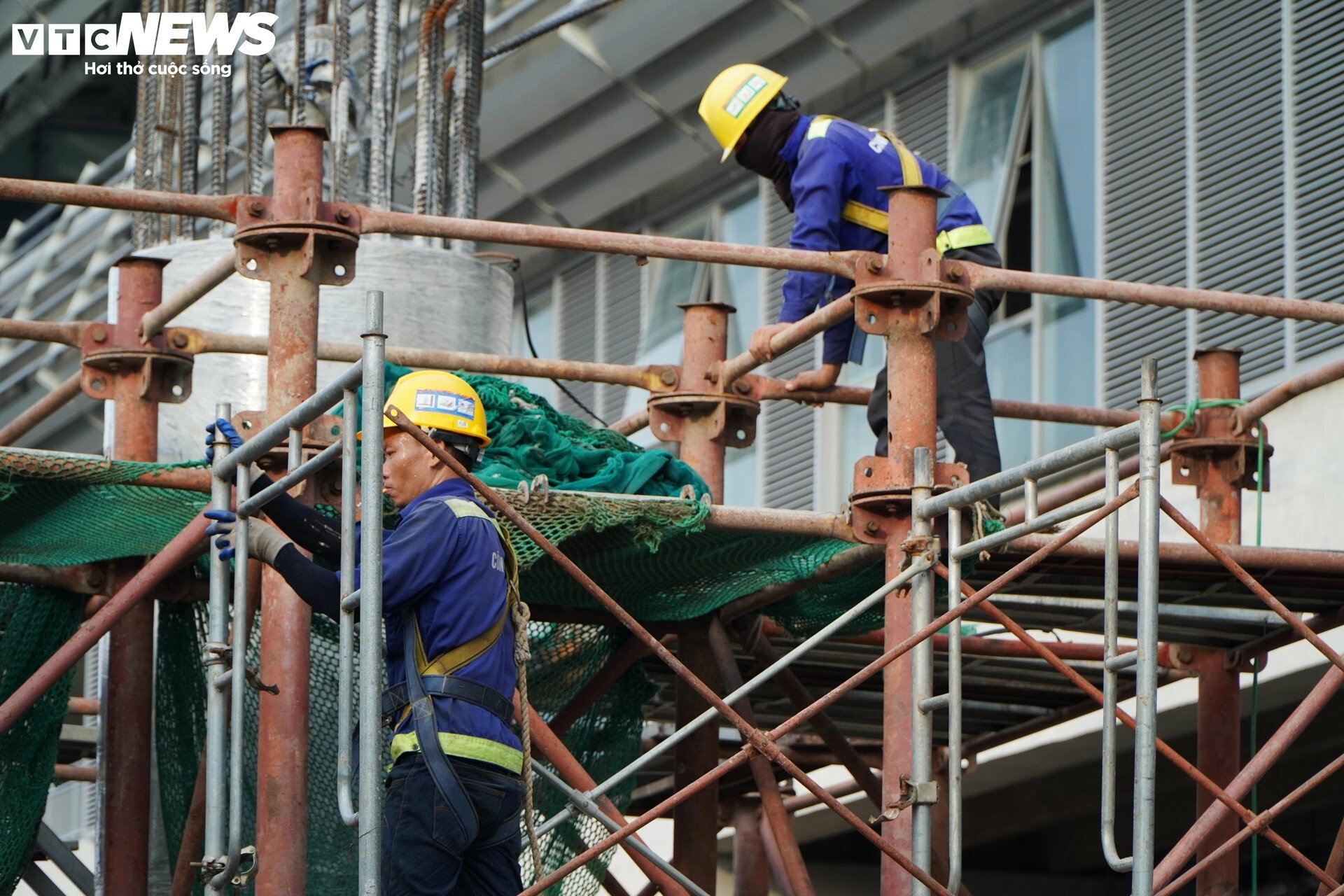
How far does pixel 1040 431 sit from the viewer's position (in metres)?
16.7

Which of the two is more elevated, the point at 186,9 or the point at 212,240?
the point at 186,9

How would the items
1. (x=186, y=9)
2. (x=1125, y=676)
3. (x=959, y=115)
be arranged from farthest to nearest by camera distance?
(x=959, y=115) < (x=186, y=9) < (x=1125, y=676)

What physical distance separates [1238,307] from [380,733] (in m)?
4.36

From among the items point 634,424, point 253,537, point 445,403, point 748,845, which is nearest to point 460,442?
A: point 445,403

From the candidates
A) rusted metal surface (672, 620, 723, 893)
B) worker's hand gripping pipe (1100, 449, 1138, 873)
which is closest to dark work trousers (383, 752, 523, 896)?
worker's hand gripping pipe (1100, 449, 1138, 873)

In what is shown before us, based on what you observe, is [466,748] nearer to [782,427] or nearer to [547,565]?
[547,565]

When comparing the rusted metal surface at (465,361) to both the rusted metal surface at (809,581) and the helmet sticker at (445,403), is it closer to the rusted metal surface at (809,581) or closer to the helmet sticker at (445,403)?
the rusted metal surface at (809,581)

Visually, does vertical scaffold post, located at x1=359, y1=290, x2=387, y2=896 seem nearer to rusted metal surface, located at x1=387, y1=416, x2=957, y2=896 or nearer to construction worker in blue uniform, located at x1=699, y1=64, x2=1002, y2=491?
rusted metal surface, located at x1=387, y1=416, x2=957, y2=896

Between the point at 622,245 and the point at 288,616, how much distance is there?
1.95m

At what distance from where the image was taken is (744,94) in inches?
411

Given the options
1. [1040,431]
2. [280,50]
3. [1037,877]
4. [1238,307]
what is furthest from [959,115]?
[1238,307]

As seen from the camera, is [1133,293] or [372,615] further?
[1133,293]

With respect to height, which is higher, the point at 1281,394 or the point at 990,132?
the point at 990,132

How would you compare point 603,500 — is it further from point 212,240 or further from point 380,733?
point 212,240
